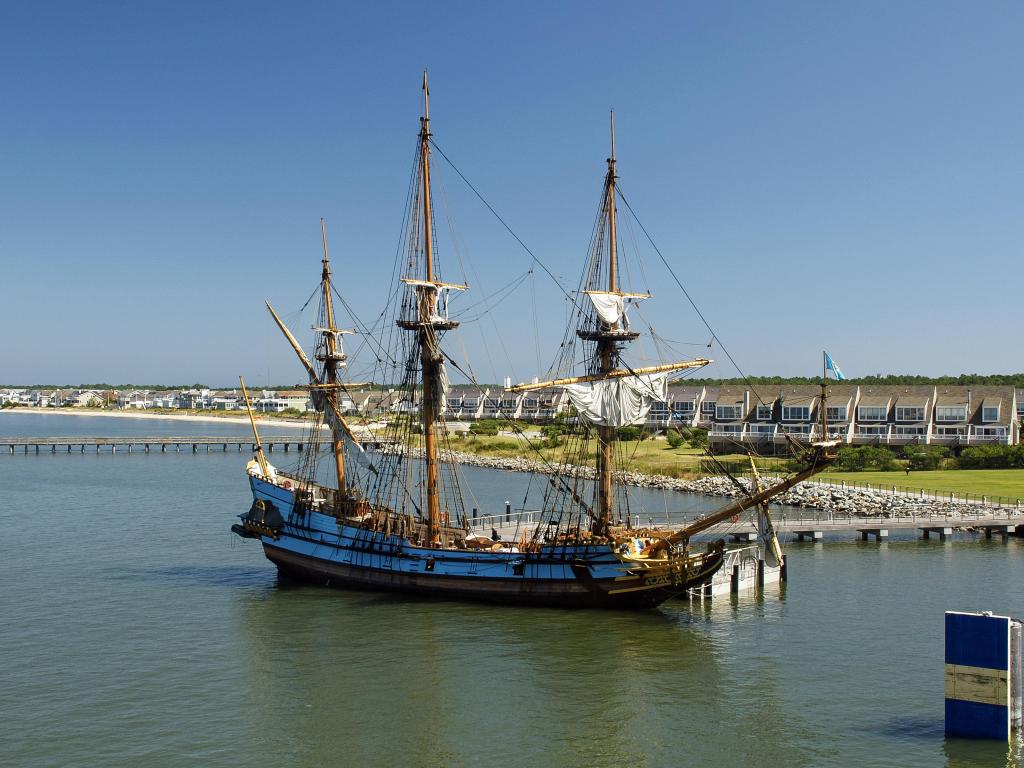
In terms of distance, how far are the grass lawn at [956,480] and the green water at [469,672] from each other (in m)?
20.7

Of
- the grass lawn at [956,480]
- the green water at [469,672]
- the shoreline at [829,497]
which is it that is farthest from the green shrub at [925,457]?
the green water at [469,672]

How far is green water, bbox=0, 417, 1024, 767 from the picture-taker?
2616 centimetres

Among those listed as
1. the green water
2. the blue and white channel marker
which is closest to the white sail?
the green water

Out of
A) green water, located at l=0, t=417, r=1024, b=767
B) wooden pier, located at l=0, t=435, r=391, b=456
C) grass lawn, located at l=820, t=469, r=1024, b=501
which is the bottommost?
green water, located at l=0, t=417, r=1024, b=767

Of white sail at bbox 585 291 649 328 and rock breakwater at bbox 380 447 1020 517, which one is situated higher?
white sail at bbox 585 291 649 328

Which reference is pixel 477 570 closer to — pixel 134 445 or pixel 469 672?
pixel 469 672

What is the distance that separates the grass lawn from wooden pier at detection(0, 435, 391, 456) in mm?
67669

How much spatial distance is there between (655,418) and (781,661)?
9463 cm

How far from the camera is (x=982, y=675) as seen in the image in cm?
2509

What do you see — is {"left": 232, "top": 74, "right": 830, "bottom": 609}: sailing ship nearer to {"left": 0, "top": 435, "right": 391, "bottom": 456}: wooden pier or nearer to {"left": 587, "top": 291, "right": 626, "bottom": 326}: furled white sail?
{"left": 587, "top": 291, "right": 626, "bottom": 326}: furled white sail

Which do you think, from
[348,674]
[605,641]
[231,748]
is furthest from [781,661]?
[231,748]

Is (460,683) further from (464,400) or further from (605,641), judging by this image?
(464,400)

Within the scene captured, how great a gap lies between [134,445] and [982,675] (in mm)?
142162

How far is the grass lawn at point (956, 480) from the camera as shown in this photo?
70562mm
